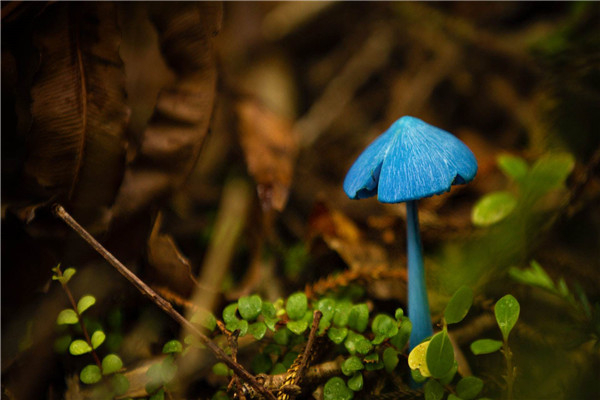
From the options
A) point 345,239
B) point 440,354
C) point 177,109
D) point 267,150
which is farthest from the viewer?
point 267,150

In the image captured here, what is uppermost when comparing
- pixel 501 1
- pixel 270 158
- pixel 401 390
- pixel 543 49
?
pixel 501 1

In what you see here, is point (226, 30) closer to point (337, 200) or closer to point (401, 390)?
point (337, 200)

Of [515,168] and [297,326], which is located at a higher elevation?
[515,168]

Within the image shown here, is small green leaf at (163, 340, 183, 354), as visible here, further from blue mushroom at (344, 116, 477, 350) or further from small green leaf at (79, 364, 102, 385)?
blue mushroom at (344, 116, 477, 350)

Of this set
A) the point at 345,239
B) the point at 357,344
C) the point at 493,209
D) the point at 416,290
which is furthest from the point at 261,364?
the point at 493,209

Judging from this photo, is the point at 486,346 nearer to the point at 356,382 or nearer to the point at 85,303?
the point at 356,382

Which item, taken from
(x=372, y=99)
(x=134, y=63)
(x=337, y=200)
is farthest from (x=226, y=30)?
(x=337, y=200)

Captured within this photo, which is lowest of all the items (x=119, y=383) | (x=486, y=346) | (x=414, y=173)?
(x=119, y=383)
